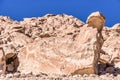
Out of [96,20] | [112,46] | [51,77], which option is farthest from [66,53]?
[112,46]

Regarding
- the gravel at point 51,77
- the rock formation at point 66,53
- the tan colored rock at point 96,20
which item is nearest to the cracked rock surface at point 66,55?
the rock formation at point 66,53

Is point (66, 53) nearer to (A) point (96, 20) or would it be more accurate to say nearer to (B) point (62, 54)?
(B) point (62, 54)

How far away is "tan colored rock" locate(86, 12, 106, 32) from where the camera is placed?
22016 millimetres

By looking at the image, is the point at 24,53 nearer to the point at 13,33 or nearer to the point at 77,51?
the point at 77,51

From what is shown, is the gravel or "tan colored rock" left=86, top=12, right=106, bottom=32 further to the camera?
"tan colored rock" left=86, top=12, right=106, bottom=32

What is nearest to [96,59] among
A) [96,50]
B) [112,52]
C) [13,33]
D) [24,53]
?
[96,50]

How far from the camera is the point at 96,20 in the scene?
22.1 metres

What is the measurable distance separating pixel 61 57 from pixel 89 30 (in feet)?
6.59

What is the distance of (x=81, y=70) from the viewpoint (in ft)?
65.1

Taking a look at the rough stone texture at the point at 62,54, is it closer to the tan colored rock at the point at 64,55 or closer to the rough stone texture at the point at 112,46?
the tan colored rock at the point at 64,55

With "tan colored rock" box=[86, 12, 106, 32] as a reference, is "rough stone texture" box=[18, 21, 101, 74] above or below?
below

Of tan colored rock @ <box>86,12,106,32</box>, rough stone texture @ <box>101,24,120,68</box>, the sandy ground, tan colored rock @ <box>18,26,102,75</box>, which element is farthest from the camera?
rough stone texture @ <box>101,24,120,68</box>

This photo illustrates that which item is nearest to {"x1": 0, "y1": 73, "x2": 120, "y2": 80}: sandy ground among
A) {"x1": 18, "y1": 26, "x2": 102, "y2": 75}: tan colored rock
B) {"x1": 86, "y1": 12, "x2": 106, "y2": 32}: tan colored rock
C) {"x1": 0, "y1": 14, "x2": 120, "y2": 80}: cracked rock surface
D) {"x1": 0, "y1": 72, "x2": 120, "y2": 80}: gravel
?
{"x1": 0, "y1": 72, "x2": 120, "y2": 80}: gravel

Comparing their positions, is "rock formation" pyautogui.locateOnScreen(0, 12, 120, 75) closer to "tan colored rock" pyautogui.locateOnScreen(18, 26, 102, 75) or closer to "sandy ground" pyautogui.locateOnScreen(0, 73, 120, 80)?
"tan colored rock" pyautogui.locateOnScreen(18, 26, 102, 75)
